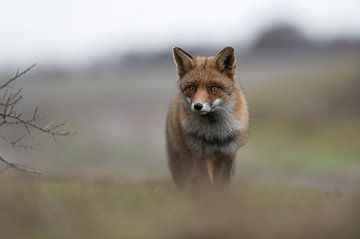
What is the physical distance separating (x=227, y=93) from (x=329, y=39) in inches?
2067

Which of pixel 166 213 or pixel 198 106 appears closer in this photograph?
pixel 166 213

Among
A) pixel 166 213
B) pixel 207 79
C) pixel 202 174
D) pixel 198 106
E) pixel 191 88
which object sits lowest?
pixel 166 213

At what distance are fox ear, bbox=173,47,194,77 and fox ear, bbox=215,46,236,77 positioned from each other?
0.41m

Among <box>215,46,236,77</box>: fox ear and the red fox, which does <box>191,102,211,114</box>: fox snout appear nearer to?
the red fox

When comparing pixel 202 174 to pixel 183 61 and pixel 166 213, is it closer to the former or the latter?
pixel 183 61

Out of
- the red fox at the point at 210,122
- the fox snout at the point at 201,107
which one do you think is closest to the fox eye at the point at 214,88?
the red fox at the point at 210,122

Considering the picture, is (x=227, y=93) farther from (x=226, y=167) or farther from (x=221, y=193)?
(x=221, y=193)

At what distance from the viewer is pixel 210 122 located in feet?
45.9

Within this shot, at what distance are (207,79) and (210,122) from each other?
68cm

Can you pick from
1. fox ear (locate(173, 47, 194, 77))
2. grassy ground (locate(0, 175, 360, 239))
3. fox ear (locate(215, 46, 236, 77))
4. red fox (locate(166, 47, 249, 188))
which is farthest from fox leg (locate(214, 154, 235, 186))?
fox ear (locate(173, 47, 194, 77))

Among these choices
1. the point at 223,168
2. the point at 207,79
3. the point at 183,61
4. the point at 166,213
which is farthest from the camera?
the point at 183,61

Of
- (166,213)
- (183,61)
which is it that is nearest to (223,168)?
(183,61)

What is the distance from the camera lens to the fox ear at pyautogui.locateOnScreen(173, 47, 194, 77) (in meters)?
14.1

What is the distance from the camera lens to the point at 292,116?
118 feet
